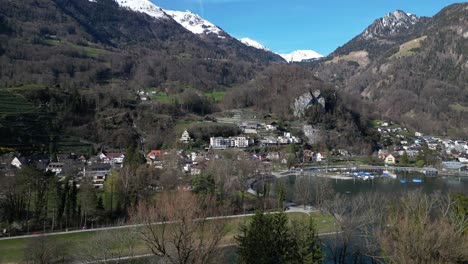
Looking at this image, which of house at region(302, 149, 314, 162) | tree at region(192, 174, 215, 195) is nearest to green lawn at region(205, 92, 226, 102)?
house at region(302, 149, 314, 162)

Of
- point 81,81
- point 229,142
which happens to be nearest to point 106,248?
point 229,142

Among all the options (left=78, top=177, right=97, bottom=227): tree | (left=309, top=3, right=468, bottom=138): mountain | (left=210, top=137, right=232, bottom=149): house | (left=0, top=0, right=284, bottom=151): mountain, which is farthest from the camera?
(left=309, top=3, right=468, bottom=138): mountain

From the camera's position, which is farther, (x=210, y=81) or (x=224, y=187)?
(x=210, y=81)

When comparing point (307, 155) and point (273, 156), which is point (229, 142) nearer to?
point (273, 156)

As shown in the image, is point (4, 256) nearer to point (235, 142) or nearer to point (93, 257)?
point (93, 257)

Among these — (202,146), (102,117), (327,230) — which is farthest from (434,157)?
(102,117)

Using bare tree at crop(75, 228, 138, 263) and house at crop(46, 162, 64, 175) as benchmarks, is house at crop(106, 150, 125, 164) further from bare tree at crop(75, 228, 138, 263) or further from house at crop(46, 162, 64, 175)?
bare tree at crop(75, 228, 138, 263)
